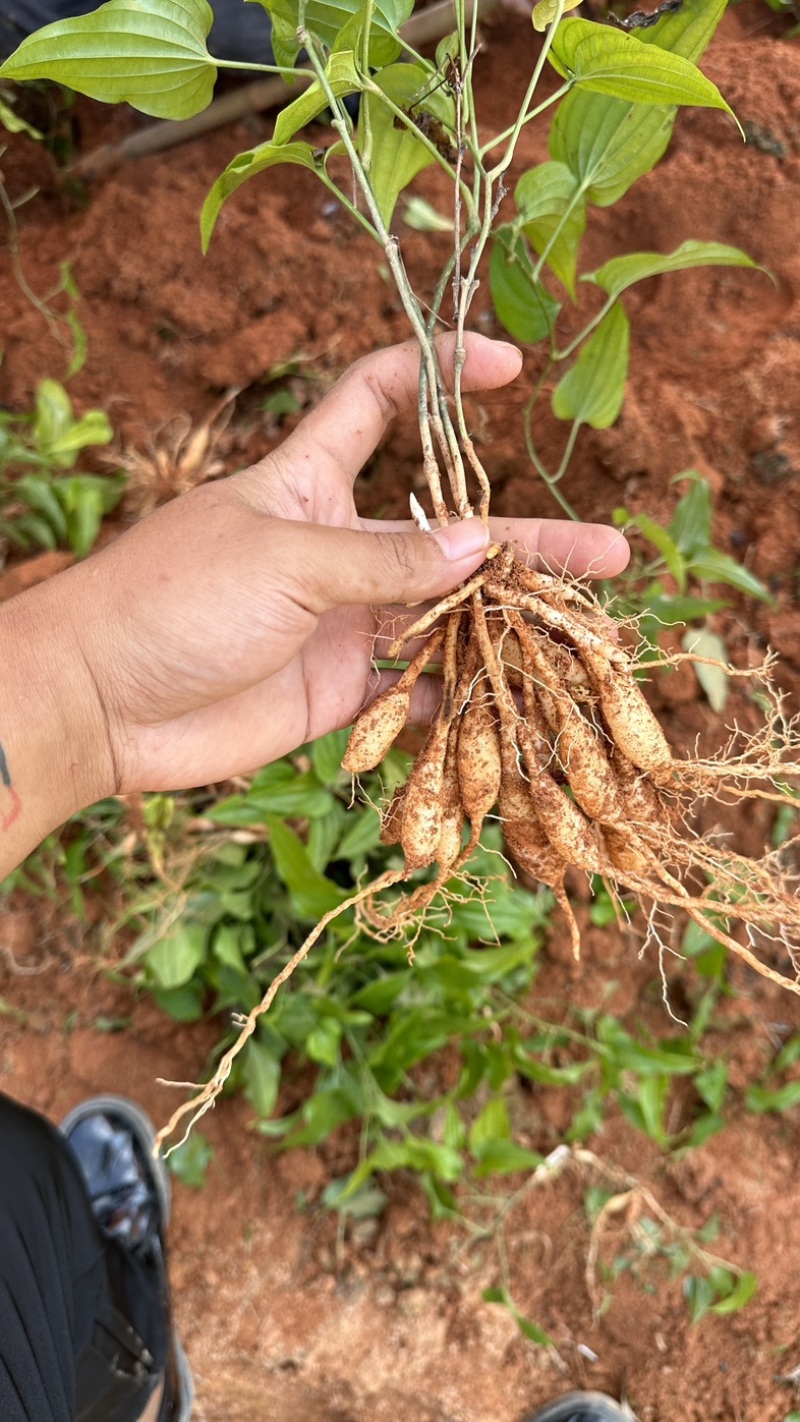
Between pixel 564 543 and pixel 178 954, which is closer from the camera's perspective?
pixel 564 543

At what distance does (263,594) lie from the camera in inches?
38.3

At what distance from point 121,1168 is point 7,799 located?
1.13m

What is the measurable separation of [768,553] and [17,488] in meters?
1.50

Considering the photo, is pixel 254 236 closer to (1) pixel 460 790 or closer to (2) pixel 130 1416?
(1) pixel 460 790

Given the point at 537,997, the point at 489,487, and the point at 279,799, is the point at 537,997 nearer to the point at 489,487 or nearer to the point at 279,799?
the point at 279,799

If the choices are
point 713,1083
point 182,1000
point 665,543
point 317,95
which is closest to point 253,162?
point 317,95

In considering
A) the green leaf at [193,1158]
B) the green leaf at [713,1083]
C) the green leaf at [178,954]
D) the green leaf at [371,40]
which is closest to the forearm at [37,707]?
the green leaf at [178,954]

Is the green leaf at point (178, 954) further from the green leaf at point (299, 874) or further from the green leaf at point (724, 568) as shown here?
the green leaf at point (724, 568)

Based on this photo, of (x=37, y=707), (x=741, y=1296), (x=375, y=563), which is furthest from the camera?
(x=741, y=1296)

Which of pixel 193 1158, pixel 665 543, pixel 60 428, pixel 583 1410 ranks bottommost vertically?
pixel 583 1410

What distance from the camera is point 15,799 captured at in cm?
109

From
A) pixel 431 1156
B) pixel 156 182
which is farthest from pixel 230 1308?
pixel 156 182

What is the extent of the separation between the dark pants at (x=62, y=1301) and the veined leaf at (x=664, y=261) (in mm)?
1532

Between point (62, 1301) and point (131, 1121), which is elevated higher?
point (62, 1301)
